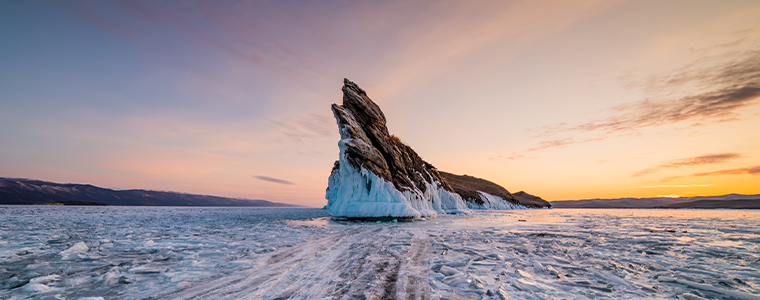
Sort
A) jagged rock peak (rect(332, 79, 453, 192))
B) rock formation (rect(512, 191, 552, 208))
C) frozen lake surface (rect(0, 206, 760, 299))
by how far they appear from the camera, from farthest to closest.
Result: 1. rock formation (rect(512, 191, 552, 208))
2. jagged rock peak (rect(332, 79, 453, 192))
3. frozen lake surface (rect(0, 206, 760, 299))

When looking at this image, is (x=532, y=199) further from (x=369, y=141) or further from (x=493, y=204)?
(x=369, y=141)

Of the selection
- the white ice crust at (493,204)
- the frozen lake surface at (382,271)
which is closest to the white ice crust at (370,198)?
the frozen lake surface at (382,271)

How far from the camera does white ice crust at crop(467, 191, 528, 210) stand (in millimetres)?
69375

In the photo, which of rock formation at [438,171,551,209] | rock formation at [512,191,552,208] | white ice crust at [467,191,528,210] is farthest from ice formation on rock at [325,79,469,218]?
rock formation at [512,191,552,208]

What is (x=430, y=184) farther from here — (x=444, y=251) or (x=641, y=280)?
(x=641, y=280)

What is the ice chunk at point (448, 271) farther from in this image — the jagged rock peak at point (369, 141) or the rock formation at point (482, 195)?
the rock formation at point (482, 195)

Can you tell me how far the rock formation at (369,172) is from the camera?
23.4 meters

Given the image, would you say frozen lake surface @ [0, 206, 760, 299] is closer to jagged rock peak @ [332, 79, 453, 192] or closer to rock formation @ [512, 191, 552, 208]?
jagged rock peak @ [332, 79, 453, 192]

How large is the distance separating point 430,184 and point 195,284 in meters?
31.6

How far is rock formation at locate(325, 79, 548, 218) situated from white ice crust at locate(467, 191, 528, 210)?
138 feet

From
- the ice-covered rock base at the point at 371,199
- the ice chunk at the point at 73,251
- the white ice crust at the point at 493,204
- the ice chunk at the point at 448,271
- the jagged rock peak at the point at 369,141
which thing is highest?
the jagged rock peak at the point at 369,141

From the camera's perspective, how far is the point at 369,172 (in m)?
24.6

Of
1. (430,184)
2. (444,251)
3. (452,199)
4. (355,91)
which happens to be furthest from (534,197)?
(444,251)

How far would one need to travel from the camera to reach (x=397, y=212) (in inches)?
882
